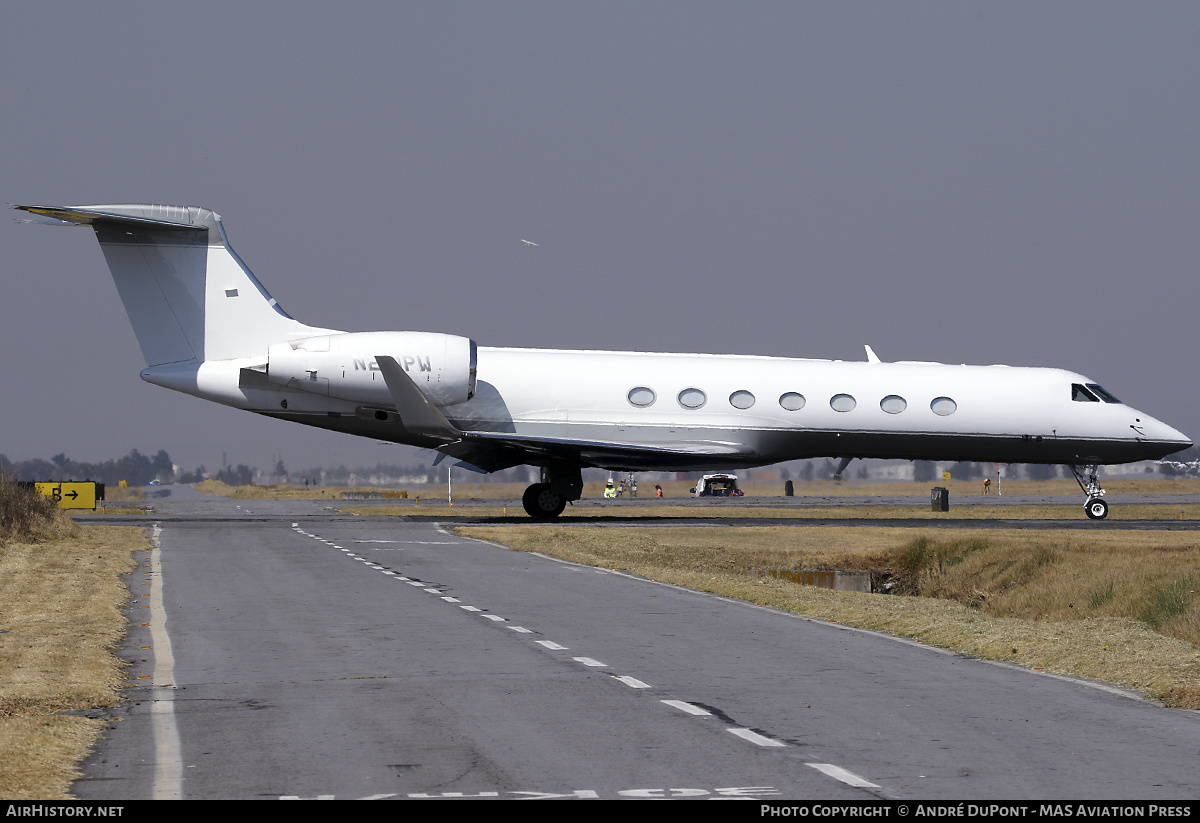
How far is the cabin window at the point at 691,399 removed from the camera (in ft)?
120

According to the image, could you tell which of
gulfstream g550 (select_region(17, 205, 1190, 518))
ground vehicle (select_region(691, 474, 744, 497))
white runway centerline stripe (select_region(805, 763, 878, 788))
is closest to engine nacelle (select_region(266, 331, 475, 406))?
gulfstream g550 (select_region(17, 205, 1190, 518))

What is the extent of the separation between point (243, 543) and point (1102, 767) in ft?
78.7

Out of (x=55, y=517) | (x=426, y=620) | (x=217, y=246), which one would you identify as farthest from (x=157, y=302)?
(x=426, y=620)

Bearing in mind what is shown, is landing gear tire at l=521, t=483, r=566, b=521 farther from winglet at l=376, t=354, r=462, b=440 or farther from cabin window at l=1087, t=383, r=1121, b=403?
cabin window at l=1087, t=383, r=1121, b=403

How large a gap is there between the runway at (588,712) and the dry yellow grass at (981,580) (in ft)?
2.60

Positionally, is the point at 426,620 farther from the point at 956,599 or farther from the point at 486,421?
the point at 486,421

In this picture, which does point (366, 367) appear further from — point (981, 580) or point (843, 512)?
point (843, 512)

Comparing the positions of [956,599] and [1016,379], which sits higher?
[1016,379]

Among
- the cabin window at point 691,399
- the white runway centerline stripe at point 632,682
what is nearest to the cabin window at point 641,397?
the cabin window at point 691,399

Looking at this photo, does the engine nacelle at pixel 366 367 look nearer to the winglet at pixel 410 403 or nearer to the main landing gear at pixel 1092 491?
the winglet at pixel 410 403

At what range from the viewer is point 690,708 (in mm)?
9961

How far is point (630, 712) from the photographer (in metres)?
9.76

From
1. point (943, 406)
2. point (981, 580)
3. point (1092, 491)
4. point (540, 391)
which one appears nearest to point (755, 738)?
point (981, 580)

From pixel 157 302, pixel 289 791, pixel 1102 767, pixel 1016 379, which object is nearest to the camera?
pixel 289 791
